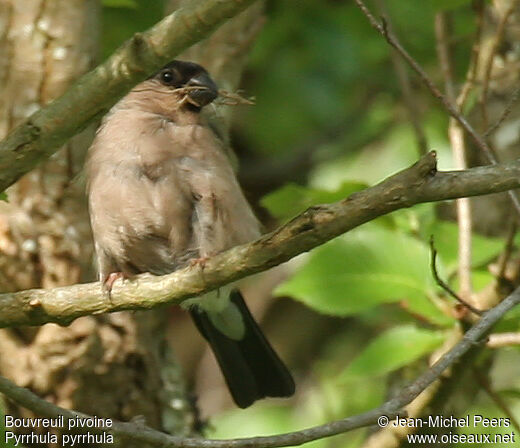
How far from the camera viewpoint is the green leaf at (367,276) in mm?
4562

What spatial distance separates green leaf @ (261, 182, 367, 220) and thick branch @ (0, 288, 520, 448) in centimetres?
138

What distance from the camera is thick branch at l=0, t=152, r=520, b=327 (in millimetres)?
2977

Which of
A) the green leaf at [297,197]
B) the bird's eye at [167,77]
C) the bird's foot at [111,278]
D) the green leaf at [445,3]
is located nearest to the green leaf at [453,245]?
the green leaf at [297,197]

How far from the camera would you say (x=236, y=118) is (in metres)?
7.98

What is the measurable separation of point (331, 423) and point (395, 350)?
4.52 ft

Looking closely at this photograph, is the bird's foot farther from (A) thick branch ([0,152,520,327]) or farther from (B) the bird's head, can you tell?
(B) the bird's head

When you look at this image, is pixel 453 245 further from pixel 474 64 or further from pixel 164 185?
pixel 164 185

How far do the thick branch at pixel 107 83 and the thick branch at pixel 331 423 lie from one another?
0.81m

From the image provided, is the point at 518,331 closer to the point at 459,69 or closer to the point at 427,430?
the point at 427,430

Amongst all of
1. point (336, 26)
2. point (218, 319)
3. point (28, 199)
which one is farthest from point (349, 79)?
point (28, 199)

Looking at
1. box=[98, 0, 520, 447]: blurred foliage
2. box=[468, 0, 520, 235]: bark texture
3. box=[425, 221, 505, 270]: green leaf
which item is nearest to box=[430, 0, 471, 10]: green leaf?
box=[98, 0, 520, 447]: blurred foliage

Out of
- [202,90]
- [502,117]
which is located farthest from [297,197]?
[502,117]

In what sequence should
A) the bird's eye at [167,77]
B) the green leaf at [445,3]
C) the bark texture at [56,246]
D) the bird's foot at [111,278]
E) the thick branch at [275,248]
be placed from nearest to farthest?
the thick branch at [275,248], the bird's foot at [111,278], the green leaf at [445,3], the bark texture at [56,246], the bird's eye at [167,77]

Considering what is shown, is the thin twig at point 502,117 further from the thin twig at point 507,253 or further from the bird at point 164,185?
the bird at point 164,185
